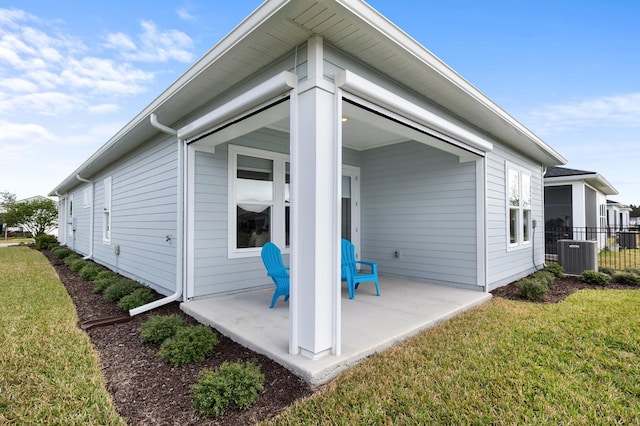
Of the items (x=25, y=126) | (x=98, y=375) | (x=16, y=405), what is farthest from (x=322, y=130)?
(x=25, y=126)

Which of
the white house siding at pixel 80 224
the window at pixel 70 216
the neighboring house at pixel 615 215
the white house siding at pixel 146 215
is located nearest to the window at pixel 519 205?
the white house siding at pixel 146 215

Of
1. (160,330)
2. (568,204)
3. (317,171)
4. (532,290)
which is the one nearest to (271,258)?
(160,330)

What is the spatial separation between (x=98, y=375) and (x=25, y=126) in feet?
70.0

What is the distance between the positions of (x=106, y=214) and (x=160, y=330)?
6684mm

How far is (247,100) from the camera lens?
320 cm

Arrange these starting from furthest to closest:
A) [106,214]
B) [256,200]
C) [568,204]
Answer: [568,204] → [106,214] → [256,200]

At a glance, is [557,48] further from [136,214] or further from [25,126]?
[25,126]

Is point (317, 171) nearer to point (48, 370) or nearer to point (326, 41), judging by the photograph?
point (326, 41)

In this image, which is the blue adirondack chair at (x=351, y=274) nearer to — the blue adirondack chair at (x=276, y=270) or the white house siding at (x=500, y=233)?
the blue adirondack chair at (x=276, y=270)

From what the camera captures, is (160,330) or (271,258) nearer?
(160,330)

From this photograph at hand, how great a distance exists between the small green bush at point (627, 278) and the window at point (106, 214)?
11.5 metres

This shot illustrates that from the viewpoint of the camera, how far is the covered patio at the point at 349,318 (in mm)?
2576

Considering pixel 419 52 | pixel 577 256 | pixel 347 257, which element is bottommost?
pixel 577 256

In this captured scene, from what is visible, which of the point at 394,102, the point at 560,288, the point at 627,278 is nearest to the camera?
the point at 394,102
